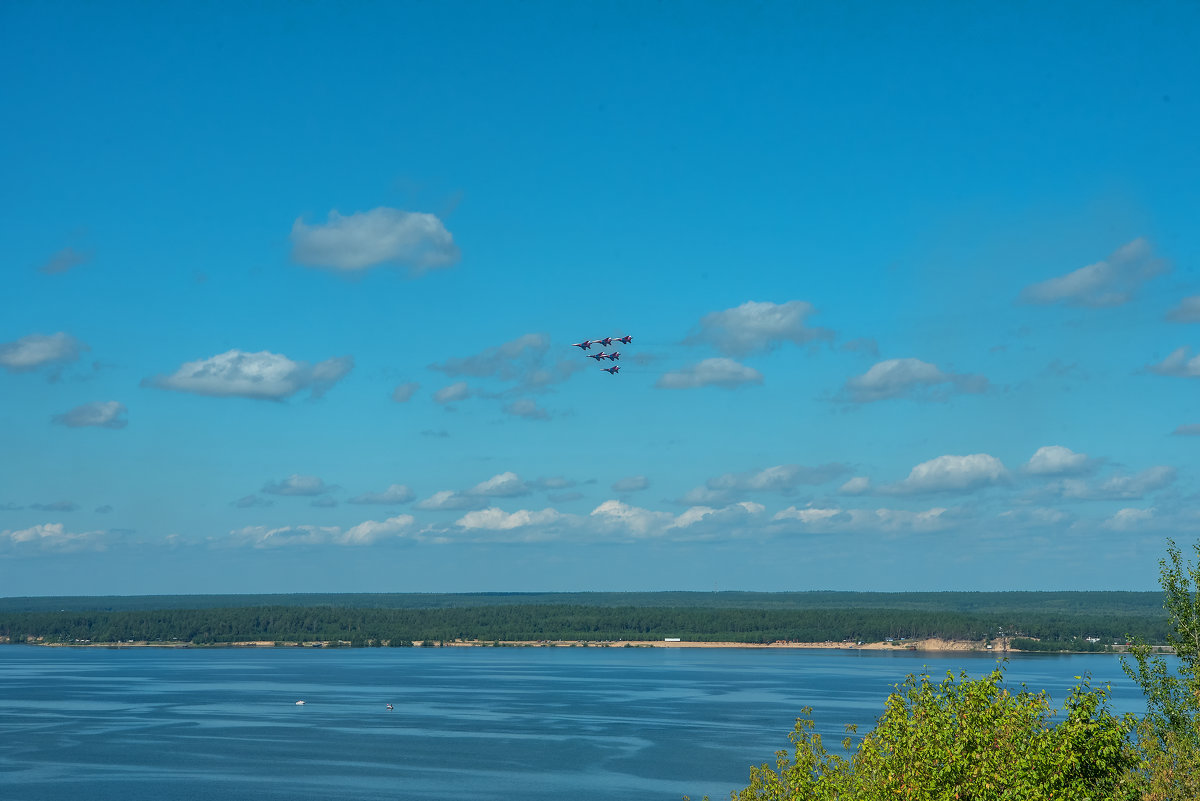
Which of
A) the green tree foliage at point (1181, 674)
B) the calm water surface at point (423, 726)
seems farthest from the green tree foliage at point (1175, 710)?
the calm water surface at point (423, 726)

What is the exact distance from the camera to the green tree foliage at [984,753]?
2030 centimetres

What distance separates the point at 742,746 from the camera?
3255 inches

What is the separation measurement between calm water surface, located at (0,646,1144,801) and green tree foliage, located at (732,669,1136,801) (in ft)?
146

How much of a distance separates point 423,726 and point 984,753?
83211 millimetres

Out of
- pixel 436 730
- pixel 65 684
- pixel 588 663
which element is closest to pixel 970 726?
pixel 436 730

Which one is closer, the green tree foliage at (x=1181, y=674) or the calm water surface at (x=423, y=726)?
the green tree foliage at (x=1181, y=674)

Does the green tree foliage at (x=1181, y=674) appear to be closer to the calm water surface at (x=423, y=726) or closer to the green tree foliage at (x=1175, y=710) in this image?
the green tree foliage at (x=1175, y=710)

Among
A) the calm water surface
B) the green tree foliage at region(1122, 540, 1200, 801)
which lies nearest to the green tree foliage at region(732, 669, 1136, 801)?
the green tree foliage at region(1122, 540, 1200, 801)

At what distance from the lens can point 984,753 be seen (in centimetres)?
2070

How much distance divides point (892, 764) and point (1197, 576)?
12.4m

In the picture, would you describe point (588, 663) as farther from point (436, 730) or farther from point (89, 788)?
point (89, 788)

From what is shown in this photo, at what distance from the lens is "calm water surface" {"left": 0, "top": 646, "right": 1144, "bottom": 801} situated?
70250 mm

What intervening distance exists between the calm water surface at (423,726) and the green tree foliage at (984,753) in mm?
44515

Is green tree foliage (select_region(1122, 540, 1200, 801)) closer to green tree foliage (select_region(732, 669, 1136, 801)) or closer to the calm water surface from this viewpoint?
green tree foliage (select_region(732, 669, 1136, 801))
